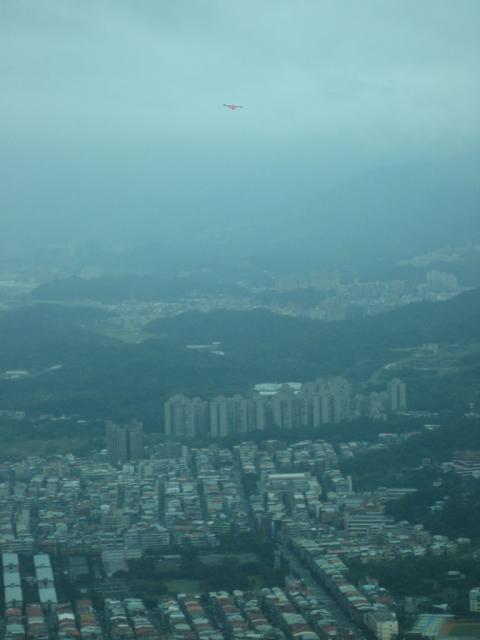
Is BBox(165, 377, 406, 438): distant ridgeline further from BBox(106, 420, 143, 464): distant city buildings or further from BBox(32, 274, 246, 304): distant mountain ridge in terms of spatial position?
BBox(32, 274, 246, 304): distant mountain ridge

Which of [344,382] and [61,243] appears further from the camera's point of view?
[61,243]

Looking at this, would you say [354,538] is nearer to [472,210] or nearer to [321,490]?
[321,490]

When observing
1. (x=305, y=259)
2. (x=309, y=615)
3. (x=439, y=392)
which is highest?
(x=305, y=259)

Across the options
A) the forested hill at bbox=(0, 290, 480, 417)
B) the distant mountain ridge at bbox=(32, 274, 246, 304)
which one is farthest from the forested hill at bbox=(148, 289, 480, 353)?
the distant mountain ridge at bbox=(32, 274, 246, 304)

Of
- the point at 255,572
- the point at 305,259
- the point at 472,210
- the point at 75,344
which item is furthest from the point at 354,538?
the point at 472,210

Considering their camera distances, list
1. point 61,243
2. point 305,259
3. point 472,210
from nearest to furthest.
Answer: point 305,259 < point 472,210 < point 61,243

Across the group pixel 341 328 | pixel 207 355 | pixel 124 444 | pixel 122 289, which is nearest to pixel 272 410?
pixel 124 444

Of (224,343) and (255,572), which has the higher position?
(224,343)

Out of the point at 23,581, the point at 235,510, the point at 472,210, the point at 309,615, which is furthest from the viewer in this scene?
the point at 472,210

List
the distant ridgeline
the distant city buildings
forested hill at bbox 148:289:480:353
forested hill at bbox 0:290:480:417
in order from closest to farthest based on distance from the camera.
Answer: the distant city buildings → the distant ridgeline → forested hill at bbox 0:290:480:417 → forested hill at bbox 148:289:480:353
